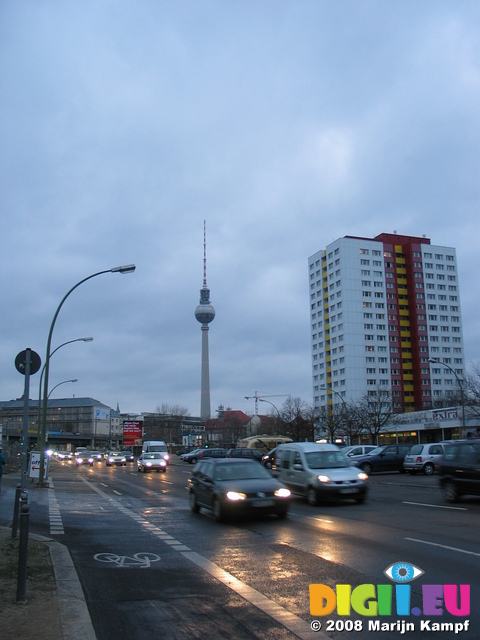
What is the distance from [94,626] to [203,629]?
1.07 metres

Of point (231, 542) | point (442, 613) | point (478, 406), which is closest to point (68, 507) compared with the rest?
point (231, 542)

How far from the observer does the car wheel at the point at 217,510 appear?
1353cm

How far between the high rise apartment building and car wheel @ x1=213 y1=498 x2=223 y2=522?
103711 millimetres

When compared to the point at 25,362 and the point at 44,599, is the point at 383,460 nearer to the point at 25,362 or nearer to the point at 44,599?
the point at 25,362

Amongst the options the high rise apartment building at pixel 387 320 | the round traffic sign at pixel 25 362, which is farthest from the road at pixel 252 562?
the high rise apartment building at pixel 387 320

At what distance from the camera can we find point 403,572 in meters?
7.78

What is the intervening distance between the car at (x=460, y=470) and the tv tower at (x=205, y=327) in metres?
154

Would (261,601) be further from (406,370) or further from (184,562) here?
(406,370)

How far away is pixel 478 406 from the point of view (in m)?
53.6

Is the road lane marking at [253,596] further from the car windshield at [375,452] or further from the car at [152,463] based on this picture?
the car at [152,463]

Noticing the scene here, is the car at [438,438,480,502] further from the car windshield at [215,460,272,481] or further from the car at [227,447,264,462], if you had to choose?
the car at [227,447,264,462]

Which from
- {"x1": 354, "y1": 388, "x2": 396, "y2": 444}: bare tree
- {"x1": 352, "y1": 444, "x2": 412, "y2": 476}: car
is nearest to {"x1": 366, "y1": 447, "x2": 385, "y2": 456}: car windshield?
{"x1": 352, "y1": 444, "x2": 412, "y2": 476}: car

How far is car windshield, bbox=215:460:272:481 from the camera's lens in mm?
14531

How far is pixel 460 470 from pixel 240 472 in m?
6.59
